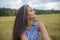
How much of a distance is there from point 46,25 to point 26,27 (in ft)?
3.23

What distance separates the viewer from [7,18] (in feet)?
8.61

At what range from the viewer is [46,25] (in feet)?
8.64

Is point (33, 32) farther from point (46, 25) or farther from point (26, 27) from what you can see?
point (46, 25)

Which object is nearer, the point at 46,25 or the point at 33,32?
the point at 33,32

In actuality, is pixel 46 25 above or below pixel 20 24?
below

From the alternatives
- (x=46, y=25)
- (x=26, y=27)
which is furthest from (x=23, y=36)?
(x=46, y=25)

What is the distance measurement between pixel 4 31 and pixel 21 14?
1.02 metres

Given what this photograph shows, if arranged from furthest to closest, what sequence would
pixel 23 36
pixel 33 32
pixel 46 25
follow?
pixel 46 25 → pixel 33 32 → pixel 23 36

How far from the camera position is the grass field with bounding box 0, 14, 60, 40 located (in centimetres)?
262

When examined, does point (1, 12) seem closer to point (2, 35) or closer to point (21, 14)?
point (2, 35)

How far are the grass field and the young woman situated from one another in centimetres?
88

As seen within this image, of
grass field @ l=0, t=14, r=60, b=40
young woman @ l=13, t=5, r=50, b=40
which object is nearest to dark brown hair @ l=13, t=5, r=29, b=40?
young woman @ l=13, t=5, r=50, b=40

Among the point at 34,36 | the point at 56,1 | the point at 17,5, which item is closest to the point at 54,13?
the point at 56,1

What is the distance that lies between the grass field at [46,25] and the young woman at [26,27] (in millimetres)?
883
